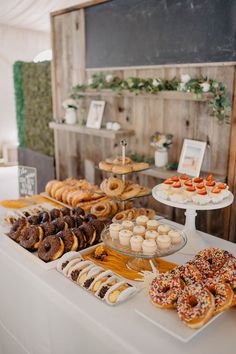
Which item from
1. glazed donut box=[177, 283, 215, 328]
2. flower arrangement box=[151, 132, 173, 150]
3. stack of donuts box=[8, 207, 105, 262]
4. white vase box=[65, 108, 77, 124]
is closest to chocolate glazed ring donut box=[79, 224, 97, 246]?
stack of donuts box=[8, 207, 105, 262]

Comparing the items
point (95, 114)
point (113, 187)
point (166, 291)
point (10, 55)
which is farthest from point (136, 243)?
point (10, 55)

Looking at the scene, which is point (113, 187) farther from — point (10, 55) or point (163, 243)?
point (10, 55)

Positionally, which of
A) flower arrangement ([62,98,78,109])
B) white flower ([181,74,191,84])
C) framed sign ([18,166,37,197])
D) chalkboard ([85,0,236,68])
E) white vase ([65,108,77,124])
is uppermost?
chalkboard ([85,0,236,68])

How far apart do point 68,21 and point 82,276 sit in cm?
295

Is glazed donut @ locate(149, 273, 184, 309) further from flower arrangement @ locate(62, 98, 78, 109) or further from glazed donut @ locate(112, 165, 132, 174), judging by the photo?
flower arrangement @ locate(62, 98, 78, 109)

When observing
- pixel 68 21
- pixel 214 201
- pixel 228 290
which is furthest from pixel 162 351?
pixel 68 21

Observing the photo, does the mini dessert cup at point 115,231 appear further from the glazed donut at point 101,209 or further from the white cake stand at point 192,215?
the glazed donut at point 101,209

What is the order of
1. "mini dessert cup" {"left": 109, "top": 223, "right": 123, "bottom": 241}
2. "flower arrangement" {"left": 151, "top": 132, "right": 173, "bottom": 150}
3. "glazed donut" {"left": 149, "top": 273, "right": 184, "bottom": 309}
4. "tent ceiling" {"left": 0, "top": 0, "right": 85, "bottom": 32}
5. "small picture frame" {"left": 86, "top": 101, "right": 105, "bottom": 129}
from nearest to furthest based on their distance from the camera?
"glazed donut" {"left": 149, "top": 273, "right": 184, "bottom": 309}
"mini dessert cup" {"left": 109, "top": 223, "right": 123, "bottom": 241}
"flower arrangement" {"left": 151, "top": 132, "right": 173, "bottom": 150}
"small picture frame" {"left": 86, "top": 101, "right": 105, "bottom": 129}
"tent ceiling" {"left": 0, "top": 0, "right": 85, "bottom": 32}

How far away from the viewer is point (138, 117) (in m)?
3.07

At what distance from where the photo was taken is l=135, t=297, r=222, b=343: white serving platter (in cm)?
103

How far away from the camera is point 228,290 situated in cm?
112

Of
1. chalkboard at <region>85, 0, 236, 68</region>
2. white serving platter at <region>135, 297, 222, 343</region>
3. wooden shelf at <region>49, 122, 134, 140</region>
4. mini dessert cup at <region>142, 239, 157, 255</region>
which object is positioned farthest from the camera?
wooden shelf at <region>49, 122, 134, 140</region>

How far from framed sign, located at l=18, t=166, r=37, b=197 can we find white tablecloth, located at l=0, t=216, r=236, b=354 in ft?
7.23

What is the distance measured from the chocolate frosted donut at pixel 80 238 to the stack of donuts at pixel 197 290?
490 mm
